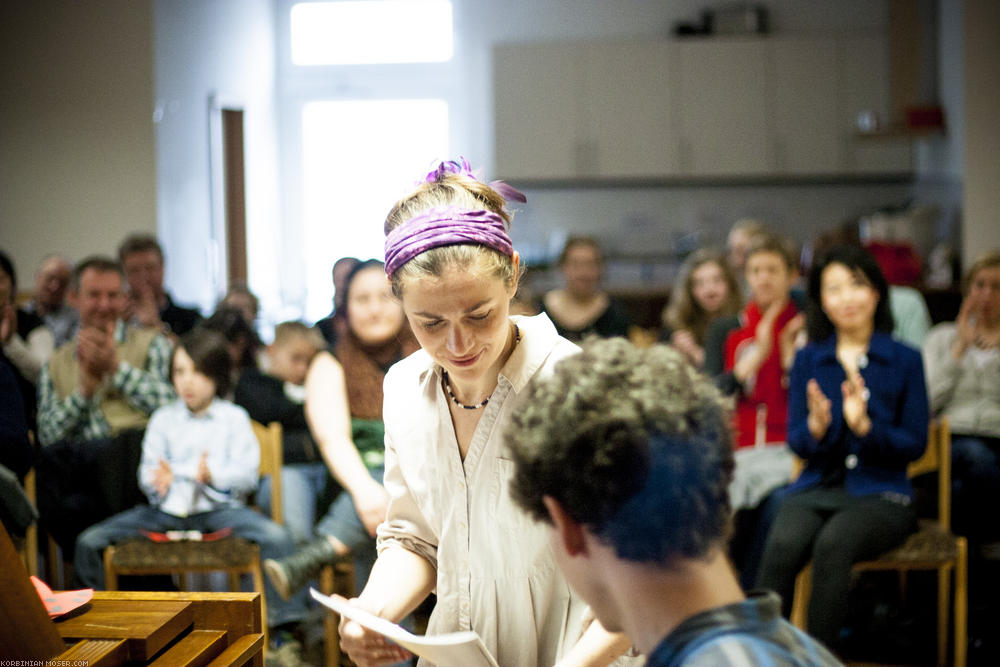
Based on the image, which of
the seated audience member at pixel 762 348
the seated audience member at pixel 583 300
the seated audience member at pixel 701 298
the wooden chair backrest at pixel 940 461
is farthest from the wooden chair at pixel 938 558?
the seated audience member at pixel 583 300

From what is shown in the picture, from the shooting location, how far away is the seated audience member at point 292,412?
3244 millimetres

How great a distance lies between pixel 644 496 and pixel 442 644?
0.35 meters

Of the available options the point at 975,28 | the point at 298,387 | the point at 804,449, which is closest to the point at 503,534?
the point at 804,449

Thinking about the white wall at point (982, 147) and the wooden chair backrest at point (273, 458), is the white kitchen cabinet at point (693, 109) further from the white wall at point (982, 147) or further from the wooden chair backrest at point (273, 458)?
the wooden chair backrest at point (273, 458)

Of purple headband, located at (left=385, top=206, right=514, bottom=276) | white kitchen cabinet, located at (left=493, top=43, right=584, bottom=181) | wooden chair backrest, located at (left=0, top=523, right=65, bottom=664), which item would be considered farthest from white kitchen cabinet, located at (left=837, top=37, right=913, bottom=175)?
wooden chair backrest, located at (left=0, top=523, right=65, bottom=664)

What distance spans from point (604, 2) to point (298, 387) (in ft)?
15.1

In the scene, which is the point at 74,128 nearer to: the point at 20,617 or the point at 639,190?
the point at 639,190

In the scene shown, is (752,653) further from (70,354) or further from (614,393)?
(70,354)

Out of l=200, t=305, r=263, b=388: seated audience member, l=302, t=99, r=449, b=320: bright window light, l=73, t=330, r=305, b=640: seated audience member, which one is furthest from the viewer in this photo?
l=302, t=99, r=449, b=320: bright window light

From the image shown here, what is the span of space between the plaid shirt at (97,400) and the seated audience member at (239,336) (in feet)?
0.95

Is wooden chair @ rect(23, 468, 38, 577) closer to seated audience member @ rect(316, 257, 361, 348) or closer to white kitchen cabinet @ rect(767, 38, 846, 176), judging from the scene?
seated audience member @ rect(316, 257, 361, 348)

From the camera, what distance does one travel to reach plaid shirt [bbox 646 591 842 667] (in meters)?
0.76

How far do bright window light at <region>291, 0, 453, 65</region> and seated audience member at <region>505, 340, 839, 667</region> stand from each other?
716cm

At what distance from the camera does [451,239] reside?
124cm
